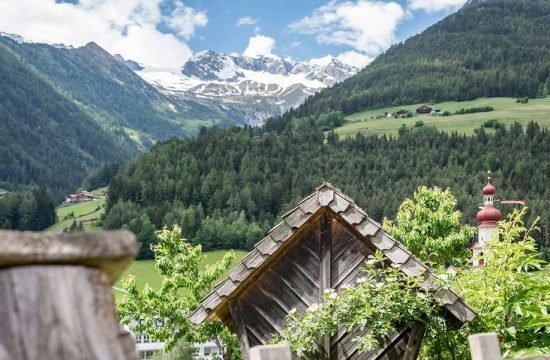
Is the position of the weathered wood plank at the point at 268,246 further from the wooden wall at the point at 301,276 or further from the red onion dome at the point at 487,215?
the red onion dome at the point at 487,215

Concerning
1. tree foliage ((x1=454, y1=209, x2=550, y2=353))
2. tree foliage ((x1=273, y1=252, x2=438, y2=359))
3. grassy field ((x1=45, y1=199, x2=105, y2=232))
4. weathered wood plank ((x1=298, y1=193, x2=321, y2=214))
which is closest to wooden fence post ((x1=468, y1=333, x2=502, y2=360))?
tree foliage ((x1=454, y1=209, x2=550, y2=353))

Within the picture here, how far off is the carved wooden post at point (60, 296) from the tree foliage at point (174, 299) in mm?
10789

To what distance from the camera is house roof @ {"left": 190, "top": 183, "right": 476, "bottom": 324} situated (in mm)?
6863

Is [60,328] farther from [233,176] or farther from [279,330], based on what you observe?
[233,176]

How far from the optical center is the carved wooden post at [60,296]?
112cm

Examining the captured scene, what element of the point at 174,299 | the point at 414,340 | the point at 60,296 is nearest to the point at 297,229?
the point at 414,340

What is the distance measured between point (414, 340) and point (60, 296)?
6097 mm

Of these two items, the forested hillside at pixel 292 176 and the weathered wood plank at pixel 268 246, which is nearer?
the weathered wood plank at pixel 268 246

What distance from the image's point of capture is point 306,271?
7.42 meters

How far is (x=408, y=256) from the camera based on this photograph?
6.80 metres

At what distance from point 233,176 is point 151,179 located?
70.7ft

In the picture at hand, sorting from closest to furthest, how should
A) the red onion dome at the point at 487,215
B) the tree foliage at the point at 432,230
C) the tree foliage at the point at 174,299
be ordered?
the tree foliage at the point at 174,299
the tree foliage at the point at 432,230
the red onion dome at the point at 487,215

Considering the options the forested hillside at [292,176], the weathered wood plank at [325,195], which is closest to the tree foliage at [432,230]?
the weathered wood plank at [325,195]

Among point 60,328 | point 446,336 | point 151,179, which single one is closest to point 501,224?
point 446,336
